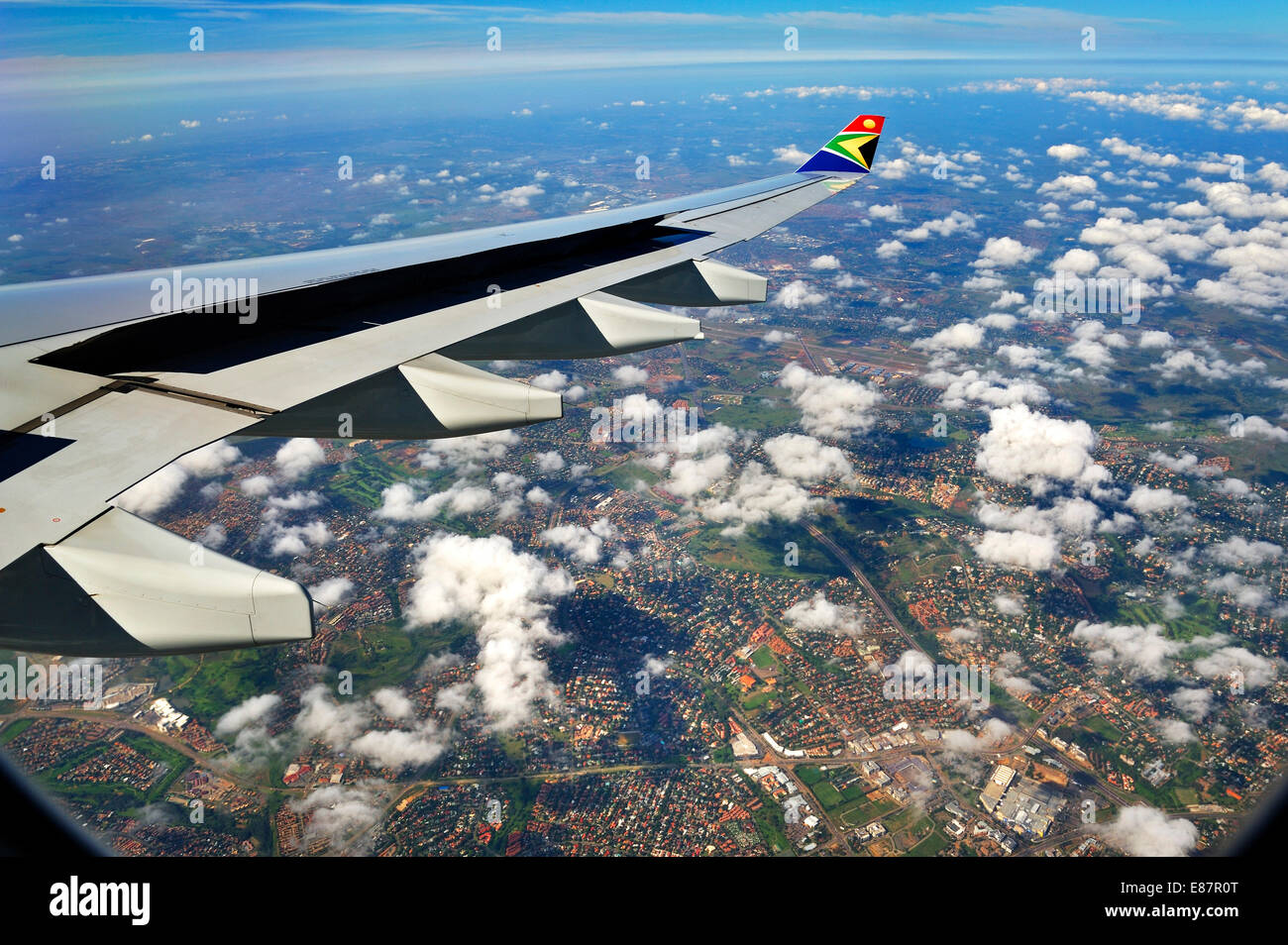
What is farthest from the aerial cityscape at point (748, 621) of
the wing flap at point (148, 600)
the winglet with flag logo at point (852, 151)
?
the winglet with flag logo at point (852, 151)

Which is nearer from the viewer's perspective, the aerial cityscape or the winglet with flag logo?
the winglet with flag logo

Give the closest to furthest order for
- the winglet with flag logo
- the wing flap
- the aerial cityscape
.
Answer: the wing flap
the winglet with flag logo
the aerial cityscape

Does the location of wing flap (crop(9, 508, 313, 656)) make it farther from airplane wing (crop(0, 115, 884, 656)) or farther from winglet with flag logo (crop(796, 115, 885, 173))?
winglet with flag logo (crop(796, 115, 885, 173))

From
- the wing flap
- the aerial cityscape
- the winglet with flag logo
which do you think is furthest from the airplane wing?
the winglet with flag logo

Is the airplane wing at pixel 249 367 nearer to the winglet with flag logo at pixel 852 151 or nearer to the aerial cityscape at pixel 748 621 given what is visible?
the aerial cityscape at pixel 748 621
